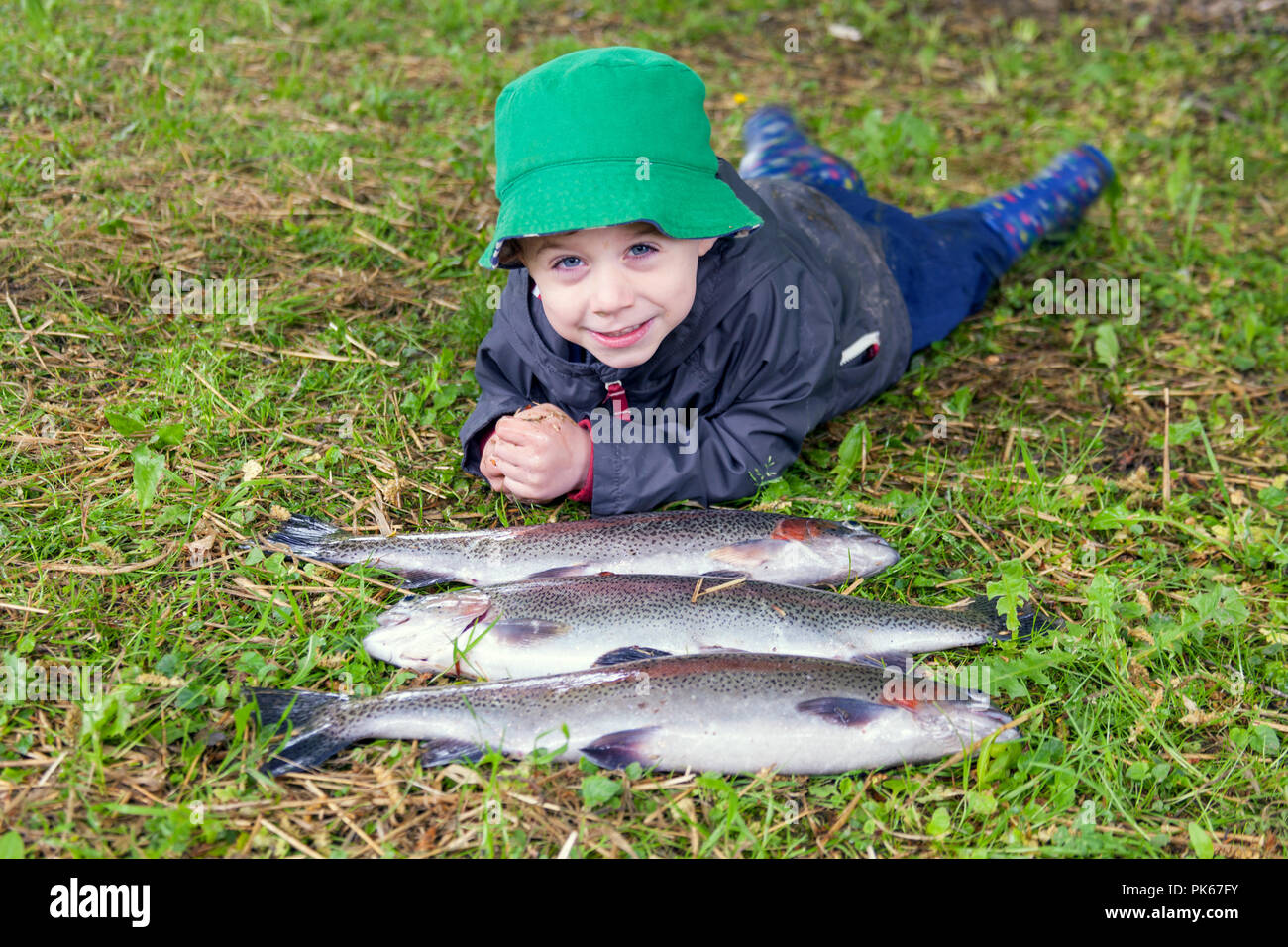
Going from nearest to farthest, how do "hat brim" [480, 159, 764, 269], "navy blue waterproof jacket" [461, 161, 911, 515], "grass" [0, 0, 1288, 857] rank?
1. "grass" [0, 0, 1288, 857]
2. "hat brim" [480, 159, 764, 269]
3. "navy blue waterproof jacket" [461, 161, 911, 515]

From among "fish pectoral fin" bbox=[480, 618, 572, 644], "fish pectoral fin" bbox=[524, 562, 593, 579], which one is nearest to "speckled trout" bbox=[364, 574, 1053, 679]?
"fish pectoral fin" bbox=[480, 618, 572, 644]

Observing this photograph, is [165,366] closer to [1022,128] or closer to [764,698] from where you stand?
[764,698]

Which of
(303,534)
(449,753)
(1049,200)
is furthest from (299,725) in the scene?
(1049,200)

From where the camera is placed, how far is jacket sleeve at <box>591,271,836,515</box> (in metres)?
3.98

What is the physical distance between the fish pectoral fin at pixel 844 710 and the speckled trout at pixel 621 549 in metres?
0.71

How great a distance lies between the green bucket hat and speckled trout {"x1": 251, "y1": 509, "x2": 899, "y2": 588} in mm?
1020

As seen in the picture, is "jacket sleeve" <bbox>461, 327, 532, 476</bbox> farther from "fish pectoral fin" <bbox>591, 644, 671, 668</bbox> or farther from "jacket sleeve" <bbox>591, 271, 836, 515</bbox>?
"fish pectoral fin" <bbox>591, 644, 671, 668</bbox>

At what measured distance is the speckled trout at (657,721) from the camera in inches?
120

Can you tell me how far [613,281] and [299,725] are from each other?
166 cm

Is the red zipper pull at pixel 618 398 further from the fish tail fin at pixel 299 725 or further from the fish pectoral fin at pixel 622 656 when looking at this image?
the fish tail fin at pixel 299 725

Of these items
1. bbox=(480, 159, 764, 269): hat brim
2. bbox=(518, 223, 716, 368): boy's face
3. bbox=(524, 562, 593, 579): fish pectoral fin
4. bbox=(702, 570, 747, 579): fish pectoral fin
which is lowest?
bbox=(702, 570, 747, 579): fish pectoral fin

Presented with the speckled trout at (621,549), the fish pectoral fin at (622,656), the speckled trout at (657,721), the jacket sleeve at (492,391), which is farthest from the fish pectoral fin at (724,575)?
the jacket sleeve at (492,391)

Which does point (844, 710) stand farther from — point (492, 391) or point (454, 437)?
point (454, 437)

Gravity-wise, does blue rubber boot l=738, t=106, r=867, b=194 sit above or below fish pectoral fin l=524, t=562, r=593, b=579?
above
